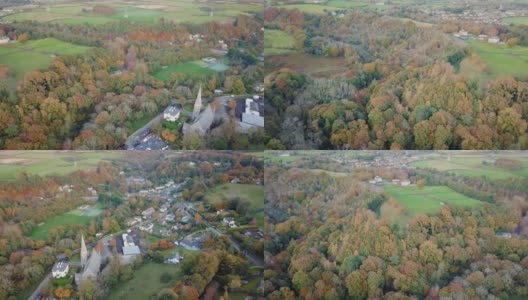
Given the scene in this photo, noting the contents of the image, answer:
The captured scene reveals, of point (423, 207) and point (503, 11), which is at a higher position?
point (503, 11)

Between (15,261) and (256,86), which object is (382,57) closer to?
(256,86)

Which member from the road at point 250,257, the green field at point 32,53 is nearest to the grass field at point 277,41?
the green field at point 32,53

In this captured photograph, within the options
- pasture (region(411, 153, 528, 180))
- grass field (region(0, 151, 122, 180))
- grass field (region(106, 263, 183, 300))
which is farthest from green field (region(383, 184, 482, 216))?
grass field (region(0, 151, 122, 180))

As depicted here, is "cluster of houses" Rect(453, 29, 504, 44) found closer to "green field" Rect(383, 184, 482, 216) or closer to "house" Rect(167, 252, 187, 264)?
"green field" Rect(383, 184, 482, 216)

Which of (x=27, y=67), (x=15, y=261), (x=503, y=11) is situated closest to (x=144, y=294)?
(x=15, y=261)

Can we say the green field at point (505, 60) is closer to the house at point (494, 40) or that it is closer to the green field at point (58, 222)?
the house at point (494, 40)
